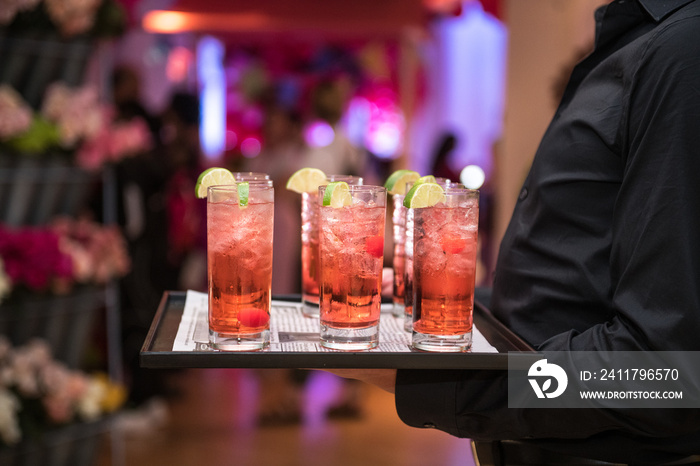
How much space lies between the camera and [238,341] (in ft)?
3.98

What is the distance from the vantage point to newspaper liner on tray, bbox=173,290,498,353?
3.96 feet

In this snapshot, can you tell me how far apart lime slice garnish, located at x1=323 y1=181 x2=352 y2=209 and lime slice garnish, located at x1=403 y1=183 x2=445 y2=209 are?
0.10m

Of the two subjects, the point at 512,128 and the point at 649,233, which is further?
the point at 512,128

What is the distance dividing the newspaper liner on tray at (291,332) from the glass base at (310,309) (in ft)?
0.04

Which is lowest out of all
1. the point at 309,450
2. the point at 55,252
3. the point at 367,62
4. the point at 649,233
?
the point at 309,450

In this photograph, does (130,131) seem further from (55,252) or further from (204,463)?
(204,463)

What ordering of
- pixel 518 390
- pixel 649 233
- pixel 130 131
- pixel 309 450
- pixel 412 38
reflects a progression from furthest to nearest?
pixel 412 38, pixel 309 450, pixel 130 131, pixel 518 390, pixel 649 233

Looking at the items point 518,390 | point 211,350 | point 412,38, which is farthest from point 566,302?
point 412,38

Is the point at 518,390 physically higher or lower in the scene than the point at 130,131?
lower

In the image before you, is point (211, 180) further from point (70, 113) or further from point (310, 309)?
point (70, 113)

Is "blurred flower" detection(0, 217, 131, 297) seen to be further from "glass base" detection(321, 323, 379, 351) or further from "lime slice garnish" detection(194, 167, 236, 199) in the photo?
"glass base" detection(321, 323, 379, 351)

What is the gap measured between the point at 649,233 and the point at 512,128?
3636 mm

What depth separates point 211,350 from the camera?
3.84 feet

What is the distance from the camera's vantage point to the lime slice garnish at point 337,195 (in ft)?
3.93
